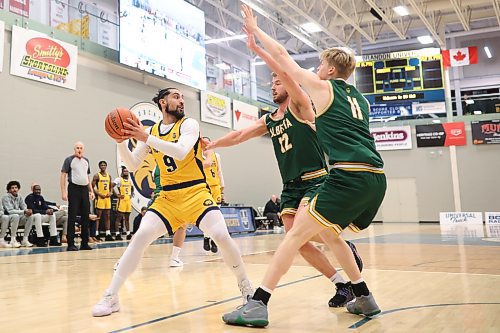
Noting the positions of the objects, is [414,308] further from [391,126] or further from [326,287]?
[391,126]

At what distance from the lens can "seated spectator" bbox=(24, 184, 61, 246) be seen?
981 centimetres

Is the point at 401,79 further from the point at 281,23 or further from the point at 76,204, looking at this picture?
the point at 76,204

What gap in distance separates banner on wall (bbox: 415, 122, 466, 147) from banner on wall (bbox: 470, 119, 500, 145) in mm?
469

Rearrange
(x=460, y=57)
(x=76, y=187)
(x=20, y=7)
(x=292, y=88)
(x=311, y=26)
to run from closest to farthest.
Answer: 1. (x=292, y=88)
2. (x=76, y=187)
3. (x=20, y=7)
4. (x=311, y=26)
5. (x=460, y=57)

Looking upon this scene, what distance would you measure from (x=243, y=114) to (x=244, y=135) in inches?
622

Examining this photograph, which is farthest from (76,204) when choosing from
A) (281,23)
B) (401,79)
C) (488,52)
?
(488,52)

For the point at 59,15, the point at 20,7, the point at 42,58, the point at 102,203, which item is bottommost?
the point at 102,203

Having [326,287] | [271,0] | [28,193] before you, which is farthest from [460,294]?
[271,0]

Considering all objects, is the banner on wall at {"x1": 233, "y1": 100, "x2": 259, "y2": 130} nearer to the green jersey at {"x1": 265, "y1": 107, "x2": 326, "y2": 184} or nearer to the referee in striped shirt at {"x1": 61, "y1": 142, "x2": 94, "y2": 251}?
the referee in striped shirt at {"x1": 61, "y1": 142, "x2": 94, "y2": 251}

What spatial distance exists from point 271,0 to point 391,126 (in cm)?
865

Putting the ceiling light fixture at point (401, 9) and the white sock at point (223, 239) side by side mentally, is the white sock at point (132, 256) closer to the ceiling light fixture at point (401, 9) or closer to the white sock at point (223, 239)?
the white sock at point (223, 239)

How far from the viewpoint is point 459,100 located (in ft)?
75.3

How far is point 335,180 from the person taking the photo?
2.81 m

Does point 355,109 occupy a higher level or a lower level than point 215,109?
lower
